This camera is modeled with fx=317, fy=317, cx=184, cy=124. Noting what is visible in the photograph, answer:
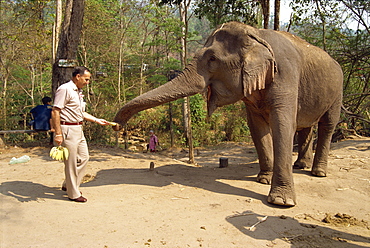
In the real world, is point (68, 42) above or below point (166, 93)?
above

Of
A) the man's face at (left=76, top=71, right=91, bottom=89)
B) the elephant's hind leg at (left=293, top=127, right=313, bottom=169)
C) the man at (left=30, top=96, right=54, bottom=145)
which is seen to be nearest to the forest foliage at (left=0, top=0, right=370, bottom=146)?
the man at (left=30, top=96, right=54, bottom=145)

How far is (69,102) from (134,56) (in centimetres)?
1486

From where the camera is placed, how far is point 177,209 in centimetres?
459

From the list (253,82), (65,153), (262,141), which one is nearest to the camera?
(65,153)

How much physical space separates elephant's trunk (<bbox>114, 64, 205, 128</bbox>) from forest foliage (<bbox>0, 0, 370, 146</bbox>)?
16.3 ft

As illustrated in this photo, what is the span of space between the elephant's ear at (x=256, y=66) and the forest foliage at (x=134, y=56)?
503 centimetres

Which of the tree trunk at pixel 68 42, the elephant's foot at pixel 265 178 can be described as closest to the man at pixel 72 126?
the elephant's foot at pixel 265 178

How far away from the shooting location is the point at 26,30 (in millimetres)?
14734

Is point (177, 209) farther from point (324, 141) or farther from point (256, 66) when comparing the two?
point (324, 141)

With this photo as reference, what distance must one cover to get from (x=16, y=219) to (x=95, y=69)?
1303 cm

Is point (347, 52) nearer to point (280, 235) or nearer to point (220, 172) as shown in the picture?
point (220, 172)

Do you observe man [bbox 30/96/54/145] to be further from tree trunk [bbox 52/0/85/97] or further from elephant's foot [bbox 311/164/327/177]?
elephant's foot [bbox 311/164/327/177]

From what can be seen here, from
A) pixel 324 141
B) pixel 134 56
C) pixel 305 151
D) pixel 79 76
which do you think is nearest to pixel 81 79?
pixel 79 76

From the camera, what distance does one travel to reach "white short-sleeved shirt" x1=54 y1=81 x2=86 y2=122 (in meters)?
4.48
